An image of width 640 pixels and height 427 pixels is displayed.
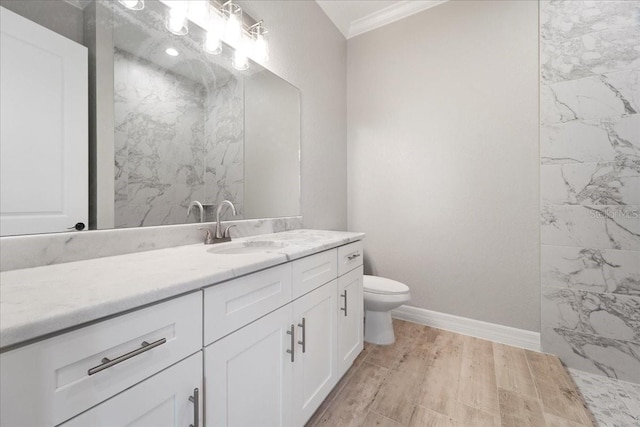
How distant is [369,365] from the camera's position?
5.37 ft

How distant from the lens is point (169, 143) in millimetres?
1165

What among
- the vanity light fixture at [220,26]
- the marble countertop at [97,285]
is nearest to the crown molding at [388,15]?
the vanity light fixture at [220,26]

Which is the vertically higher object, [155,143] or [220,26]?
[220,26]

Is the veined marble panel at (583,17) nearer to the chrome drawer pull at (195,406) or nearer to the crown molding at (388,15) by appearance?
the crown molding at (388,15)

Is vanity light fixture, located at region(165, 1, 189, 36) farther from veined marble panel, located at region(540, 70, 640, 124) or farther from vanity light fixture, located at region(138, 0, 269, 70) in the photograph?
veined marble panel, located at region(540, 70, 640, 124)

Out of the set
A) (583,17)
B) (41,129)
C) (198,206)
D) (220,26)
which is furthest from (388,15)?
(41,129)

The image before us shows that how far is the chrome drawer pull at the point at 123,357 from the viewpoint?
491 millimetres

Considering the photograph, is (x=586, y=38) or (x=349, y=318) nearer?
(x=349, y=318)

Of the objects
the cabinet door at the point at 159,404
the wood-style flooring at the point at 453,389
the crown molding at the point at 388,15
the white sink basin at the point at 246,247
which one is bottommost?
the wood-style flooring at the point at 453,389

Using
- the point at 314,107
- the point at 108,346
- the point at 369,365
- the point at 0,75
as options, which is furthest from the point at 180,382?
the point at 314,107

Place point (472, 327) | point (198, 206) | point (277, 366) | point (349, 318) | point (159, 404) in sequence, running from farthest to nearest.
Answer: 1. point (472, 327)
2. point (349, 318)
3. point (198, 206)
4. point (277, 366)
5. point (159, 404)

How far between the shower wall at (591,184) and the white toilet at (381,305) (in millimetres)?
991

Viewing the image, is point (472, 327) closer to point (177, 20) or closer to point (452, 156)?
point (452, 156)

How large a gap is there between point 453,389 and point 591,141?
1.75m
